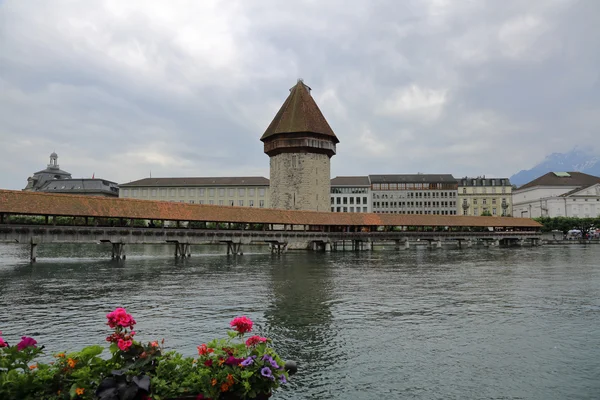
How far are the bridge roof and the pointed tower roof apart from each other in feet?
40.1

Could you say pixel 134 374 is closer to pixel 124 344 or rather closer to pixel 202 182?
pixel 124 344

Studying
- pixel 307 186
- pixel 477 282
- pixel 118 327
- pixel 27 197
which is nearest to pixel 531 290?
pixel 477 282

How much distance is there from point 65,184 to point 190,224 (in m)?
74.1

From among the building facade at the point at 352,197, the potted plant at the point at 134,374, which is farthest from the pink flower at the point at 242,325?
the building facade at the point at 352,197

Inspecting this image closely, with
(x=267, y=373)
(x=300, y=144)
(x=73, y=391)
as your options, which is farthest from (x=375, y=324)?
(x=300, y=144)

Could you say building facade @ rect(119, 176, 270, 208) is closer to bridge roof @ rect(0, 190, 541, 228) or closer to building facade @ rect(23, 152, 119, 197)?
building facade @ rect(23, 152, 119, 197)

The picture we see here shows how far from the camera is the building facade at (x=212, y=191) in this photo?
96750 mm

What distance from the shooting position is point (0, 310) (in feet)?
43.6

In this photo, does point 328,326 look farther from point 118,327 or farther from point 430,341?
point 118,327

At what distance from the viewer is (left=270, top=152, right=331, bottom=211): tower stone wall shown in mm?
56938

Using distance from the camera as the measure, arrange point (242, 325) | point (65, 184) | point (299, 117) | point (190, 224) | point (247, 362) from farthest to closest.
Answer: point (65, 184) < point (299, 117) < point (190, 224) < point (242, 325) < point (247, 362)

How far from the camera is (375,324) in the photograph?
11305mm

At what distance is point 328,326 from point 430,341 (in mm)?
2504

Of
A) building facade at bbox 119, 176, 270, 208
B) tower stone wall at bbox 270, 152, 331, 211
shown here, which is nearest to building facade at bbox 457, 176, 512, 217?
building facade at bbox 119, 176, 270, 208
